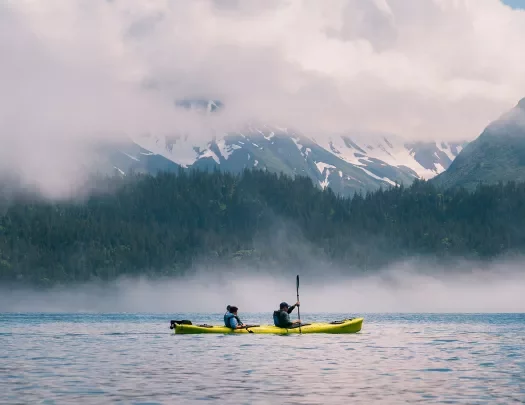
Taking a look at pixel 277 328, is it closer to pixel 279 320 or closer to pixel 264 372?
pixel 279 320

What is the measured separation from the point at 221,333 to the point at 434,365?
5056 cm

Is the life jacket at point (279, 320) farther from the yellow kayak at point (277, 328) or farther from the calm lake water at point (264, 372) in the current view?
the calm lake water at point (264, 372)

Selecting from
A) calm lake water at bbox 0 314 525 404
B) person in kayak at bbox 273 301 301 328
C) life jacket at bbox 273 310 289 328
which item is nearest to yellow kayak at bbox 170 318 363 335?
life jacket at bbox 273 310 289 328

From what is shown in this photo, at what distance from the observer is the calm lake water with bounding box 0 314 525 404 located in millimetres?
51000

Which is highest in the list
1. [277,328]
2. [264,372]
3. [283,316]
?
[283,316]

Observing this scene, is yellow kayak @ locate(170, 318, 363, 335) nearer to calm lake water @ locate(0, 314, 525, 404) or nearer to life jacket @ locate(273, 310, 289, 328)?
life jacket @ locate(273, 310, 289, 328)

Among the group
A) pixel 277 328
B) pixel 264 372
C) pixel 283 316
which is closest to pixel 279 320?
pixel 283 316

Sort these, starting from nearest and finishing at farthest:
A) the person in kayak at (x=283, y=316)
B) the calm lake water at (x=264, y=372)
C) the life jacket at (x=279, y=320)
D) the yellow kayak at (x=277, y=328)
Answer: the calm lake water at (x=264, y=372) → the person in kayak at (x=283, y=316) → the life jacket at (x=279, y=320) → the yellow kayak at (x=277, y=328)

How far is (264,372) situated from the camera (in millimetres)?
63938

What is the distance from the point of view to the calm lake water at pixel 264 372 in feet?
167

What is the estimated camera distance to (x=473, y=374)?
205ft

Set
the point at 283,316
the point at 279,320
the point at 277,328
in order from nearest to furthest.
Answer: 1. the point at 283,316
2. the point at 279,320
3. the point at 277,328

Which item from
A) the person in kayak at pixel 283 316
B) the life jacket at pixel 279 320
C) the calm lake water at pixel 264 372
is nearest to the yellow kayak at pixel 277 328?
the life jacket at pixel 279 320

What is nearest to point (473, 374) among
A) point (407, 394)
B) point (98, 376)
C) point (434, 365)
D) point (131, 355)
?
point (434, 365)
